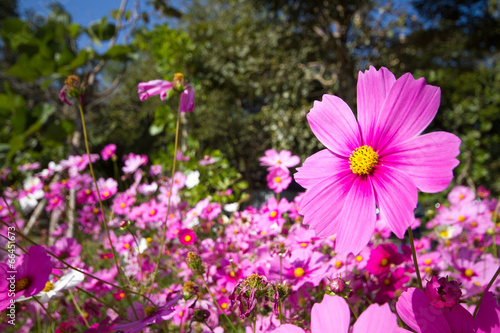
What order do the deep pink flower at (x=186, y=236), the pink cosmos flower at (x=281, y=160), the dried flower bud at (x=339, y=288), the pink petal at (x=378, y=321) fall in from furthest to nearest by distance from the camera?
the pink cosmos flower at (x=281, y=160) < the deep pink flower at (x=186, y=236) < the dried flower bud at (x=339, y=288) < the pink petal at (x=378, y=321)

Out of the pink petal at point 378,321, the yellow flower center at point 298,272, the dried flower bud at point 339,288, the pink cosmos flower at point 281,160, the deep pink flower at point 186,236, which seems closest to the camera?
the pink petal at point 378,321

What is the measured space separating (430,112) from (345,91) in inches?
144

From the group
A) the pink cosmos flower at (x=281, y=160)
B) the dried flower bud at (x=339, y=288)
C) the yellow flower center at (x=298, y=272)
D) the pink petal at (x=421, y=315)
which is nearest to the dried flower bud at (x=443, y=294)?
the pink petal at (x=421, y=315)

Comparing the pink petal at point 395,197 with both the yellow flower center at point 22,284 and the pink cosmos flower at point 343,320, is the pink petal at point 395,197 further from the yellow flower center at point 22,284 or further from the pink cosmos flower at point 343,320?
the yellow flower center at point 22,284

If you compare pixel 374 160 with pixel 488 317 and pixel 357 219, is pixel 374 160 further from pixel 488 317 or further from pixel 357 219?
pixel 488 317

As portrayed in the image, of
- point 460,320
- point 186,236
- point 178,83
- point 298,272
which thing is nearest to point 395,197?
point 460,320

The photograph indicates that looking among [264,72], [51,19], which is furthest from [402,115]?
[264,72]

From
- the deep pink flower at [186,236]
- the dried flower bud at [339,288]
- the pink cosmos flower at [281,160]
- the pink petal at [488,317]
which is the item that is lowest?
the pink petal at [488,317]

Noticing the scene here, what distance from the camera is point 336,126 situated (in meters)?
0.39

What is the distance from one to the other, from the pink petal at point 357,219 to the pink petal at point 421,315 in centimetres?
8

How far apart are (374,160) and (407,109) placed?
0.07 m

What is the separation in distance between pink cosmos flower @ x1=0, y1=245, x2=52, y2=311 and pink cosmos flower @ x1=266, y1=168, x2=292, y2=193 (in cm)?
55

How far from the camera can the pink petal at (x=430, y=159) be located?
297 millimetres

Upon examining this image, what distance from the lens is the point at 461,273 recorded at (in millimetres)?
711
